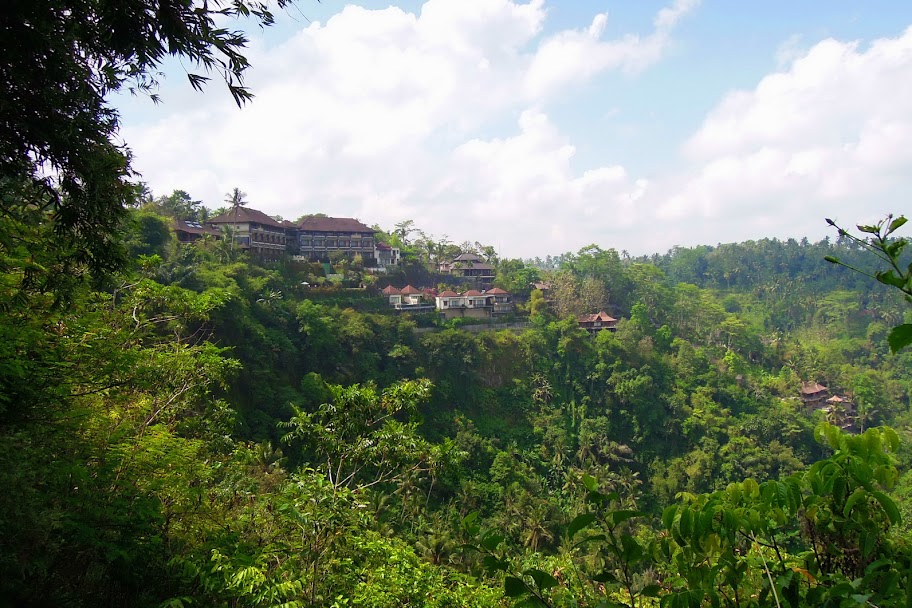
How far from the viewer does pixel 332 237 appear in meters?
32.6

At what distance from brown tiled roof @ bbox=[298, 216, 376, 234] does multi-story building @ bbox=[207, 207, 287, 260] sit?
91.0 inches

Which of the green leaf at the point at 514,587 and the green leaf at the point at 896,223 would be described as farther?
the green leaf at the point at 514,587

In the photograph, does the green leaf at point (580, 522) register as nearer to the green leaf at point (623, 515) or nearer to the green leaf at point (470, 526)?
the green leaf at point (623, 515)

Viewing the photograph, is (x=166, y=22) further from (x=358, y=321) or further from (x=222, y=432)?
(x=358, y=321)

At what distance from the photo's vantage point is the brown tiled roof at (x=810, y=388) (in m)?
32.6

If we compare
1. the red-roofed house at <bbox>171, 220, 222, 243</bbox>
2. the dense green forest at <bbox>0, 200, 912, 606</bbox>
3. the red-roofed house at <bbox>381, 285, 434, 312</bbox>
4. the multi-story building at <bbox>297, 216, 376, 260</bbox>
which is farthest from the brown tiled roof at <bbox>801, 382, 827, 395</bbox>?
the red-roofed house at <bbox>171, 220, 222, 243</bbox>

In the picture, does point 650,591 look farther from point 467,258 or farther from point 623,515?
point 467,258

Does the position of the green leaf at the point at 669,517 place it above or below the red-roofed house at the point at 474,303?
below

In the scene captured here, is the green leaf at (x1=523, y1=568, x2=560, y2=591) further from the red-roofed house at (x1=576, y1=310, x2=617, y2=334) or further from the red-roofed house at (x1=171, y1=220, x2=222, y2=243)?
the red-roofed house at (x1=576, y1=310, x2=617, y2=334)

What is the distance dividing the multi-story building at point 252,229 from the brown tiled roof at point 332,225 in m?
2.31

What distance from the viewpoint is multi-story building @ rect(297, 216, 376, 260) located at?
31.9 metres

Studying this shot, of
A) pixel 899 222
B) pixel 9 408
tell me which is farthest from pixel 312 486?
pixel 899 222

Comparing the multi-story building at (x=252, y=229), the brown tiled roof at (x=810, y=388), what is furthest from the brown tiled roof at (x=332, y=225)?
the brown tiled roof at (x=810, y=388)

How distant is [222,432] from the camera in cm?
896
